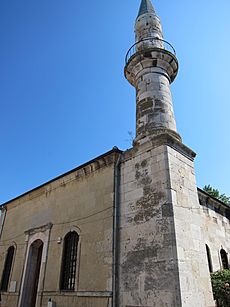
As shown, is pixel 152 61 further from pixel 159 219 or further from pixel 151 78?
pixel 159 219

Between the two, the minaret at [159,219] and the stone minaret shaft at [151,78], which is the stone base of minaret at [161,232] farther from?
the stone minaret shaft at [151,78]

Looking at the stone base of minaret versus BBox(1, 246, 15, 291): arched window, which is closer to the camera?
the stone base of minaret

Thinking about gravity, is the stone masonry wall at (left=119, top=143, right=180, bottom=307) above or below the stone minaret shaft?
below

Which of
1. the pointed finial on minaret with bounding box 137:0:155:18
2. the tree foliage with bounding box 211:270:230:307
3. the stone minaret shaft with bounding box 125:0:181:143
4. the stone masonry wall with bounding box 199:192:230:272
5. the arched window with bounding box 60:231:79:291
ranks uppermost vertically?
the pointed finial on minaret with bounding box 137:0:155:18

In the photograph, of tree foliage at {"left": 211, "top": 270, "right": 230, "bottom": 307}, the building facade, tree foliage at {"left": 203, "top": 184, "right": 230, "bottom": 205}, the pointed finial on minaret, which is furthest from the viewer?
tree foliage at {"left": 203, "top": 184, "right": 230, "bottom": 205}

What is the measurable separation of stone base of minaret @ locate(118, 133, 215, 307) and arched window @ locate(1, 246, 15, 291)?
6481 mm

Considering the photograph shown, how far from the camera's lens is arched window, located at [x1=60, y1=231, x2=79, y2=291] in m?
7.33

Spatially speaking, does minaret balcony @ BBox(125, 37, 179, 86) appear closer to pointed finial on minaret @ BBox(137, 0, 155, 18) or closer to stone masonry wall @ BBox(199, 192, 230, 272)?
pointed finial on minaret @ BBox(137, 0, 155, 18)

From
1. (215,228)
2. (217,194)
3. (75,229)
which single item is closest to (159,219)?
(75,229)

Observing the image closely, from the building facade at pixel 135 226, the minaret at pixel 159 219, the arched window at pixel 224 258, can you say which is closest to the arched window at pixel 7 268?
the building facade at pixel 135 226

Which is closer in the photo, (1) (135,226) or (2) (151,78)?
(1) (135,226)

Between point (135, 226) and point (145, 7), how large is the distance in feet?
30.5

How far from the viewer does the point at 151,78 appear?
823cm

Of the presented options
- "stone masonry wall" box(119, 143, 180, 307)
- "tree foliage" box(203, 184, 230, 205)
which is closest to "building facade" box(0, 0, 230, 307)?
"stone masonry wall" box(119, 143, 180, 307)
